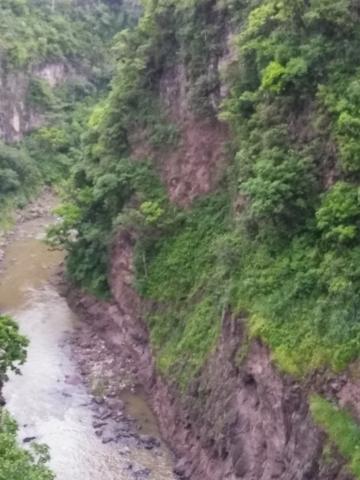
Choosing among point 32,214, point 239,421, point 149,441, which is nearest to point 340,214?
point 239,421

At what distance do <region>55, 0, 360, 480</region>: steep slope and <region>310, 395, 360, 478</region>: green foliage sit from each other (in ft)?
0.15

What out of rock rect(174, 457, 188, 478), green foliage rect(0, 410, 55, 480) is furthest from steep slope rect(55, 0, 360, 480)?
green foliage rect(0, 410, 55, 480)

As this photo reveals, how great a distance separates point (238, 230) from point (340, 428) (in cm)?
1080

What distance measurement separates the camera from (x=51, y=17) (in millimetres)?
79188

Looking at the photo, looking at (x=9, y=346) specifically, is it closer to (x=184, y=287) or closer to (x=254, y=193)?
(x=184, y=287)

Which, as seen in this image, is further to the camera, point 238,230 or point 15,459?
point 238,230

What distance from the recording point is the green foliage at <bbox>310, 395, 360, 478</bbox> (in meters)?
21.1

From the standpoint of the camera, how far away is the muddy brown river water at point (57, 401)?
1153 inches

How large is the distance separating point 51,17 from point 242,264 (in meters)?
58.6

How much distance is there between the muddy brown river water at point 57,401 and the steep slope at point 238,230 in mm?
1670

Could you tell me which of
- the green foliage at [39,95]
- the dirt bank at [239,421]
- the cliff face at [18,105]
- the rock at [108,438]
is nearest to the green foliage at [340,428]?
the dirt bank at [239,421]

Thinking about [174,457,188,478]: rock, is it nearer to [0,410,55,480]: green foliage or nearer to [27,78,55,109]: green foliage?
[0,410,55,480]: green foliage

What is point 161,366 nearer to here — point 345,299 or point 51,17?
point 345,299

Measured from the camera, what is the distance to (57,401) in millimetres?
33719
